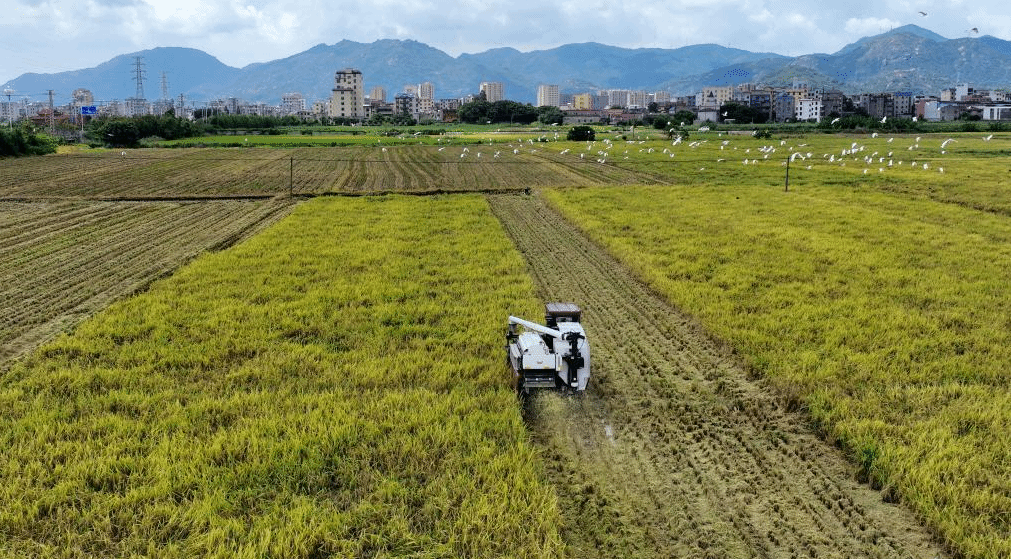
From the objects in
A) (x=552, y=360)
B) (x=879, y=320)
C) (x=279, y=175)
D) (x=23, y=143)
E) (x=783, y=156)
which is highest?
(x=23, y=143)

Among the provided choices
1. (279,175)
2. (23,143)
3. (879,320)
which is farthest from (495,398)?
(23,143)

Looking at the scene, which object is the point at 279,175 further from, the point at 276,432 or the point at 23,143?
the point at 276,432

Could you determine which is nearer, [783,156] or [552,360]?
[552,360]

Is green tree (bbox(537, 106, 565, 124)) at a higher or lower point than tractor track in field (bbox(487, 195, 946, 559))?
higher

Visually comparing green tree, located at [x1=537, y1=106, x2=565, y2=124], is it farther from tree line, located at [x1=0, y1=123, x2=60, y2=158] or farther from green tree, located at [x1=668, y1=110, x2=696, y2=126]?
tree line, located at [x1=0, y1=123, x2=60, y2=158]

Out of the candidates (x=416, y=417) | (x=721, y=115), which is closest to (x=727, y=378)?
(x=416, y=417)

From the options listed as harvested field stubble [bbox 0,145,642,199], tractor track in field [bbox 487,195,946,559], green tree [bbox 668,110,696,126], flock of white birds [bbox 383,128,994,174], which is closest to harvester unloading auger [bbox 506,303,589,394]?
tractor track in field [bbox 487,195,946,559]

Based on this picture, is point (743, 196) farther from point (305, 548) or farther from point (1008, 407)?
point (305, 548)
